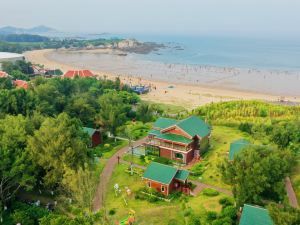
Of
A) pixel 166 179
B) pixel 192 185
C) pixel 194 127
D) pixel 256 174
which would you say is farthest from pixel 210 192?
pixel 194 127

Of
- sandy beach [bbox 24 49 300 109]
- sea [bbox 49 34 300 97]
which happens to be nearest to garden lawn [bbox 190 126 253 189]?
sandy beach [bbox 24 49 300 109]

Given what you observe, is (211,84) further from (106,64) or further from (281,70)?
(106,64)

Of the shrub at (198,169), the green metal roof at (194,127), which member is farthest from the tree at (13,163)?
the green metal roof at (194,127)

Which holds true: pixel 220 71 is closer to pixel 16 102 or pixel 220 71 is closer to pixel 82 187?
pixel 16 102

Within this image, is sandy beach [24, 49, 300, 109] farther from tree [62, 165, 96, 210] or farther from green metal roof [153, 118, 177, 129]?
tree [62, 165, 96, 210]

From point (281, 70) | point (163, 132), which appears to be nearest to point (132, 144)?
point (163, 132)

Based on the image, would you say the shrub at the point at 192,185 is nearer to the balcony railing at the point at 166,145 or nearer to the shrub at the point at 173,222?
the balcony railing at the point at 166,145
